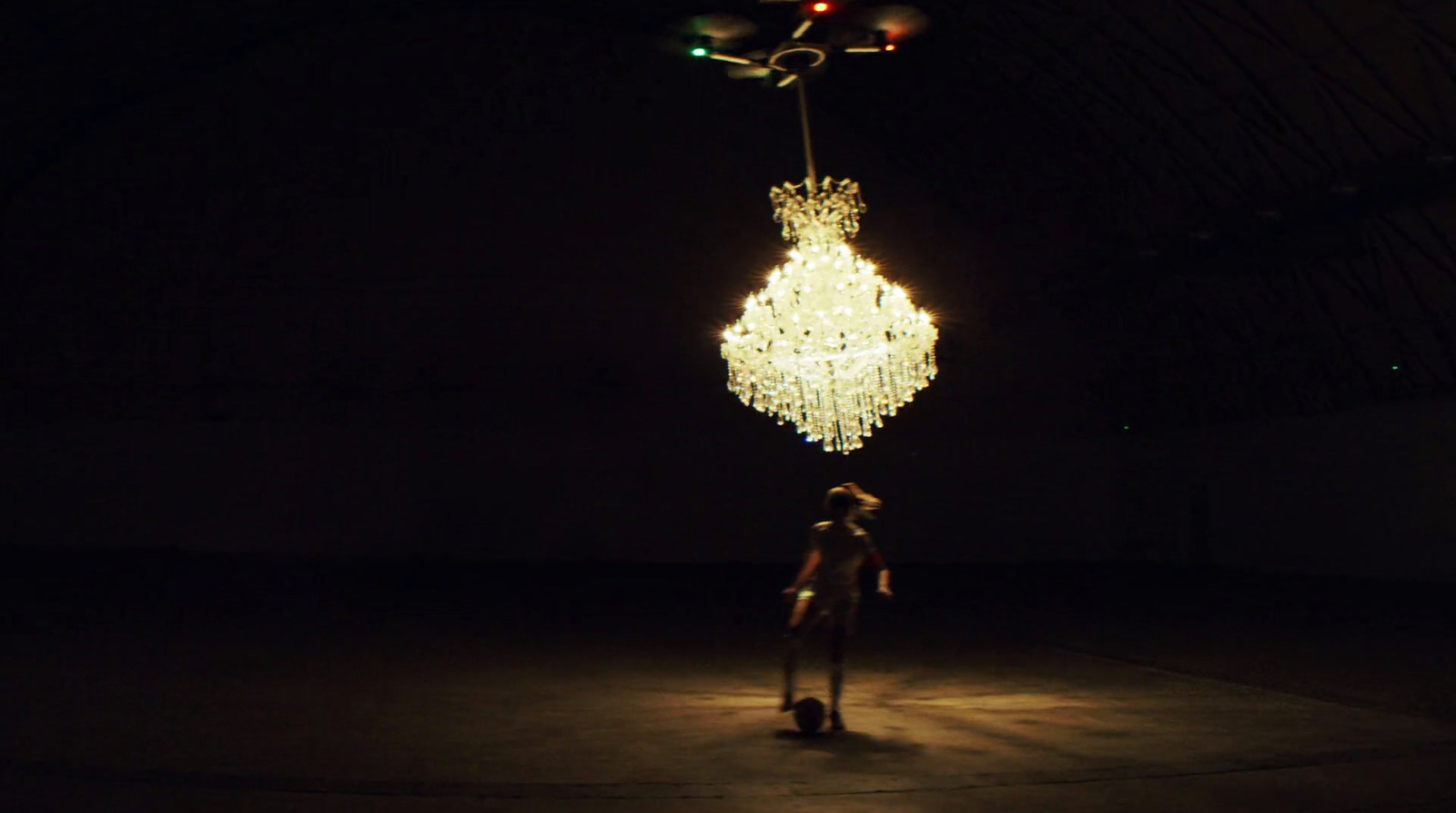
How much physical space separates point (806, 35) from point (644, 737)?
4638 millimetres

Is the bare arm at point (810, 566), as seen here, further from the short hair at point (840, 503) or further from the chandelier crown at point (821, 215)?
the chandelier crown at point (821, 215)

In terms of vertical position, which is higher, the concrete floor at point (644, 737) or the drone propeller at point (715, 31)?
the drone propeller at point (715, 31)

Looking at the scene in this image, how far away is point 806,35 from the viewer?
912 centimetres

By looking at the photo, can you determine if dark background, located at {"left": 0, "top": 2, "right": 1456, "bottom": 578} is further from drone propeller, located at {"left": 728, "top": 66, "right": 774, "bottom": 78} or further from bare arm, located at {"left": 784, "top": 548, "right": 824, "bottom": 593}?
bare arm, located at {"left": 784, "top": 548, "right": 824, "bottom": 593}

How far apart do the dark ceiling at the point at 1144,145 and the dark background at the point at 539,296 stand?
0.35ft

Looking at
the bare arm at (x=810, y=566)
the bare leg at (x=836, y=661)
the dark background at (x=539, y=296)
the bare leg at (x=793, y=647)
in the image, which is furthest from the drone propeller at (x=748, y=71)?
the dark background at (x=539, y=296)

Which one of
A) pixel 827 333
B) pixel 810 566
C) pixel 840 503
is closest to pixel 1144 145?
pixel 827 333

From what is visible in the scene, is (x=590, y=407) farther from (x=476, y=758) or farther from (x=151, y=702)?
(x=476, y=758)

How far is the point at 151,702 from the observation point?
9008mm

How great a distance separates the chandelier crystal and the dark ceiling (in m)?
7.78

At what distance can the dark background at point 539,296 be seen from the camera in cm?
2444

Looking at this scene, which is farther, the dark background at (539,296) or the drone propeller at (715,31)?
the dark background at (539,296)

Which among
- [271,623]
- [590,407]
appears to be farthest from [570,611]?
[590,407]

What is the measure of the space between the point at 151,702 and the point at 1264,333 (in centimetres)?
1980
